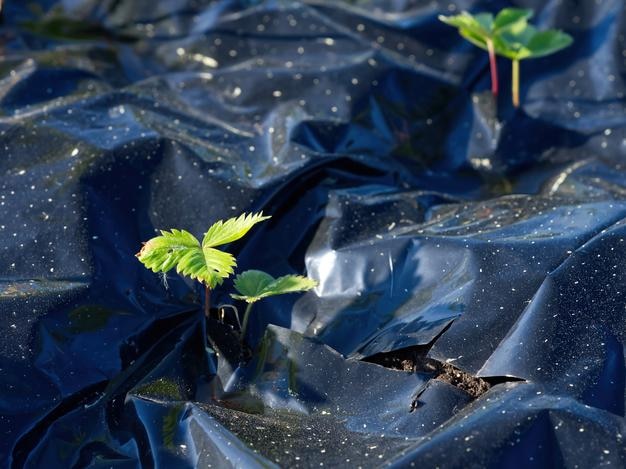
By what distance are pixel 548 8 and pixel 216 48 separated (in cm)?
110

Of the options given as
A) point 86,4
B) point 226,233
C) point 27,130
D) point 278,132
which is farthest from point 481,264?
point 86,4

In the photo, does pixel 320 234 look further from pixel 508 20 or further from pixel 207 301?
pixel 508 20

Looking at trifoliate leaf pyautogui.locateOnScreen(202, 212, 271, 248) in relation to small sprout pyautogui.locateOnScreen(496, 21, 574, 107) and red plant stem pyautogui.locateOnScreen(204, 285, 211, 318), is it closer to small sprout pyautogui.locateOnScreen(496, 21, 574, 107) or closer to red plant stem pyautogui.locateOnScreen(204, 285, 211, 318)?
red plant stem pyautogui.locateOnScreen(204, 285, 211, 318)

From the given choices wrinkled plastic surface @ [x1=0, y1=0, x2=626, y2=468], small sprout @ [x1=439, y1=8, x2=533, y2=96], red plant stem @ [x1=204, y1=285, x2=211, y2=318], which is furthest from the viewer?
small sprout @ [x1=439, y1=8, x2=533, y2=96]

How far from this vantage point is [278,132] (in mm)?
2133

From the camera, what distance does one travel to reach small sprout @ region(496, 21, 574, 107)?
227cm

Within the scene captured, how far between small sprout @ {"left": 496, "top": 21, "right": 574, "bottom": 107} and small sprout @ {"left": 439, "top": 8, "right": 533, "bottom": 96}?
2 cm

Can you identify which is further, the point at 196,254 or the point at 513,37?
the point at 513,37

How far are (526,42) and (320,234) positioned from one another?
91 cm

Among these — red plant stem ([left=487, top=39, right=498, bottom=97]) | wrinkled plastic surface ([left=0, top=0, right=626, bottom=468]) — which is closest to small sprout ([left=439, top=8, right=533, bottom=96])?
red plant stem ([left=487, top=39, right=498, bottom=97])

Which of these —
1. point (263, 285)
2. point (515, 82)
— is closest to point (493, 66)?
point (515, 82)

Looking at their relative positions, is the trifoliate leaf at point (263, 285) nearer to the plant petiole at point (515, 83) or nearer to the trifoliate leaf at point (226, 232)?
the trifoliate leaf at point (226, 232)

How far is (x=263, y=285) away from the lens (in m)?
1.67

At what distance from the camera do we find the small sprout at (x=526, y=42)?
2.27m
